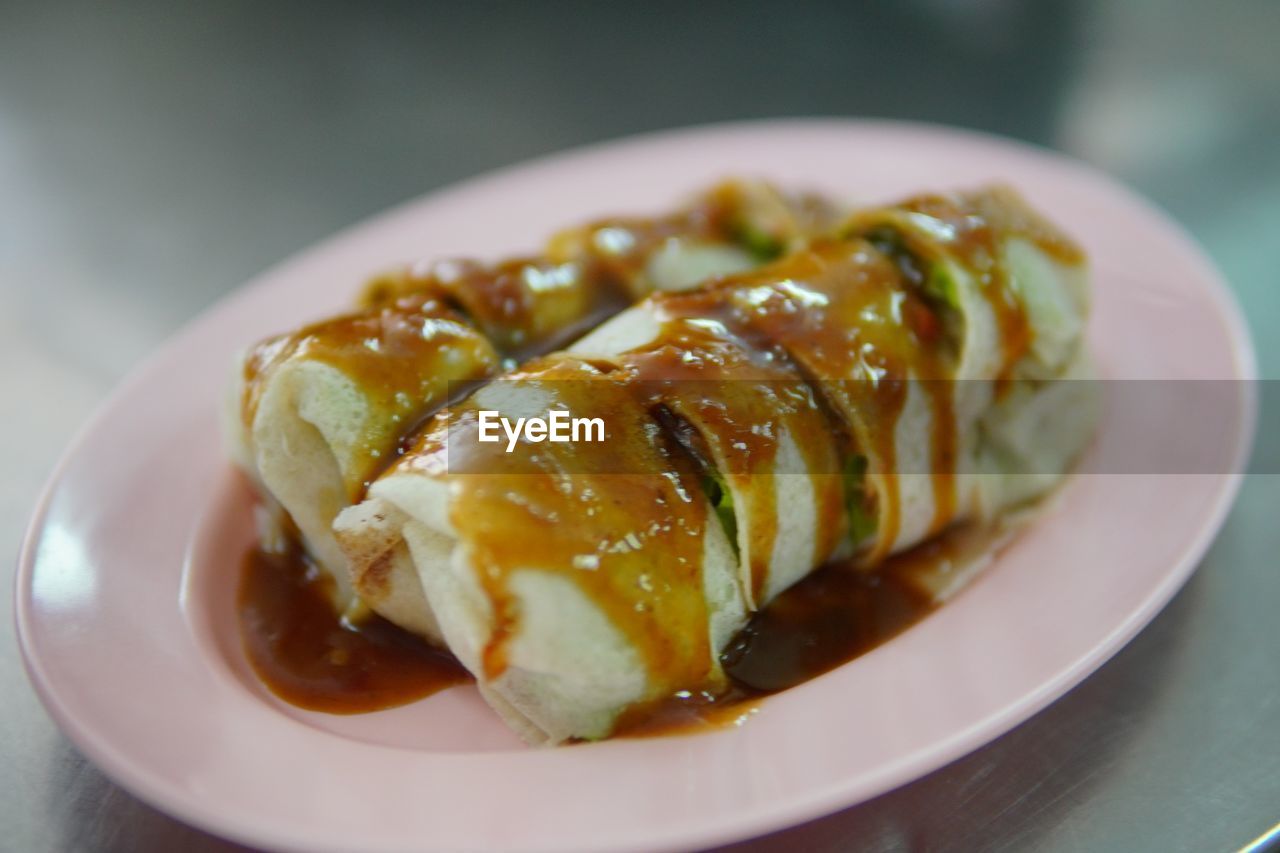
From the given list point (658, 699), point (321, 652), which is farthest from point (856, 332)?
point (321, 652)

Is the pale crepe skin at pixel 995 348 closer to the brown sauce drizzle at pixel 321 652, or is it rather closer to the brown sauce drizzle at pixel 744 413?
the brown sauce drizzle at pixel 744 413

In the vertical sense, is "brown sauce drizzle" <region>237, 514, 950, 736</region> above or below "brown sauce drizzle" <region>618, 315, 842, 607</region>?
below

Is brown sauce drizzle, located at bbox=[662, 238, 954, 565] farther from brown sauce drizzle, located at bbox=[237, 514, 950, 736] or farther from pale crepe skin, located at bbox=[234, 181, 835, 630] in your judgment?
pale crepe skin, located at bbox=[234, 181, 835, 630]

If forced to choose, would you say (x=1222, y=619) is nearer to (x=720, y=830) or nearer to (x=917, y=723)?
(x=917, y=723)

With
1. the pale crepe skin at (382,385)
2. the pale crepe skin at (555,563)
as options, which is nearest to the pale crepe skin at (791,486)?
the pale crepe skin at (555,563)

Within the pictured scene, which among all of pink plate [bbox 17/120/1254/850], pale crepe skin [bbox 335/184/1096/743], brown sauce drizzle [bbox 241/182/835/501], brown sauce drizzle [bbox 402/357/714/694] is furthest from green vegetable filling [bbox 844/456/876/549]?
brown sauce drizzle [bbox 241/182/835/501]

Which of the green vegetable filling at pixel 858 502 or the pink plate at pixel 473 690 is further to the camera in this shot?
the green vegetable filling at pixel 858 502

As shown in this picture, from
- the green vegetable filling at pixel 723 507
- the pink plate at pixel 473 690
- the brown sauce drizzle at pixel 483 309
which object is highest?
the brown sauce drizzle at pixel 483 309
